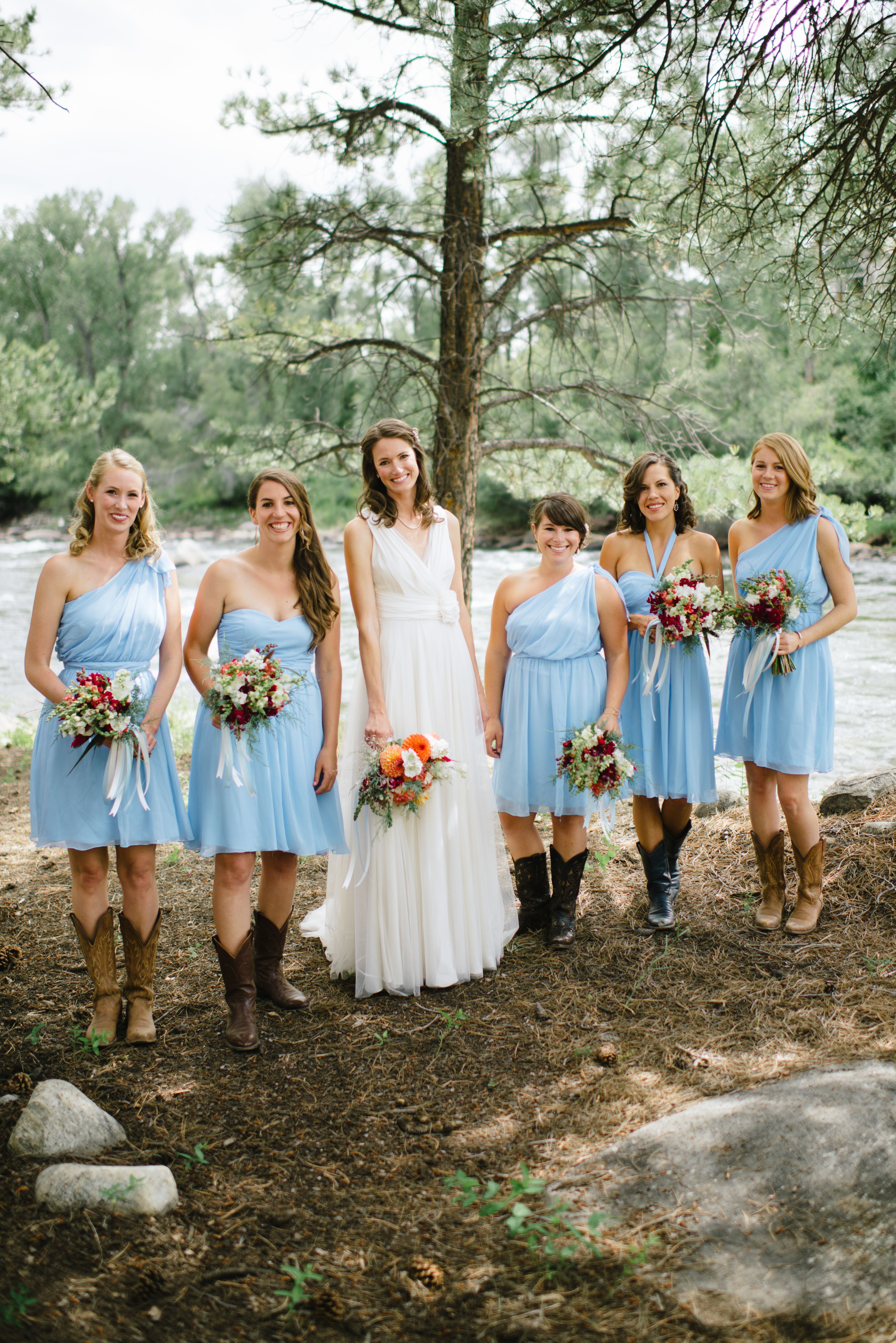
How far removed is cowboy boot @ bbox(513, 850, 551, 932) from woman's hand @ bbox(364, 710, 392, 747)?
112 centimetres

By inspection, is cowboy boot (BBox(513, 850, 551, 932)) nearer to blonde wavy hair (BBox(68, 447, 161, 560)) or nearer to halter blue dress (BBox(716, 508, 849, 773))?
halter blue dress (BBox(716, 508, 849, 773))

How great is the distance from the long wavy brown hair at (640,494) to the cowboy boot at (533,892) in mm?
1733

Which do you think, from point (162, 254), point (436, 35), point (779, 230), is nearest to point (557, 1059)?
point (779, 230)

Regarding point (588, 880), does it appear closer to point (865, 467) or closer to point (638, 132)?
point (638, 132)

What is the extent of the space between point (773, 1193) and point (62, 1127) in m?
2.17

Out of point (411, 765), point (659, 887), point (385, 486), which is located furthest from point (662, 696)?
point (385, 486)

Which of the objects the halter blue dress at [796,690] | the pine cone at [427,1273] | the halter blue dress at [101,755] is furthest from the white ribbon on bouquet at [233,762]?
the halter blue dress at [796,690]

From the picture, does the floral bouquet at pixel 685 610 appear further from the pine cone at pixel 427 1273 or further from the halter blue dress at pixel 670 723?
the pine cone at pixel 427 1273

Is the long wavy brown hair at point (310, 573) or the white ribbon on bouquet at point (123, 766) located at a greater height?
the long wavy brown hair at point (310, 573)

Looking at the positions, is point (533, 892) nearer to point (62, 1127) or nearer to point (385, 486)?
point (385, 486)

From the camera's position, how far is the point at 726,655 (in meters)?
15.7

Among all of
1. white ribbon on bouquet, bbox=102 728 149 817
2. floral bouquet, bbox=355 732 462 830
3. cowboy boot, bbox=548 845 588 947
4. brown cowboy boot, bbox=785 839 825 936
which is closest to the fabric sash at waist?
floral bouquet, bbox=355 732 462 830

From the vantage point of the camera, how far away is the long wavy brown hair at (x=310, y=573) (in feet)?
12.8

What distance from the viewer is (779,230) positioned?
4988 mm
